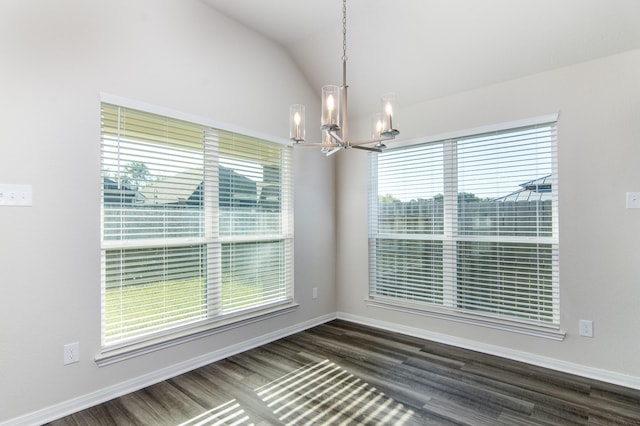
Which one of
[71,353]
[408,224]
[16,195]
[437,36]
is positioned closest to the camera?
[16,195]

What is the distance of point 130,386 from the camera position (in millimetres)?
2465

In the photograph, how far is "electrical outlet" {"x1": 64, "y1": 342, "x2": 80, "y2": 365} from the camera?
7.20 feet

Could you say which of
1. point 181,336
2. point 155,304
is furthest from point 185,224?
point 181,336

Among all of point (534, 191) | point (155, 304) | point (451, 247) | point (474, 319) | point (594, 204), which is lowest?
point (474, 319)

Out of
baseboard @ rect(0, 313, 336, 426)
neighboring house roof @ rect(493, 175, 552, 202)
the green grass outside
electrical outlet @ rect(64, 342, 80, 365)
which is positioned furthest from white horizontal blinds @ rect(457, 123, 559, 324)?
electrical outlet @ rect(64, 342, 80, 365)

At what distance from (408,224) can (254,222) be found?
5.53 ft

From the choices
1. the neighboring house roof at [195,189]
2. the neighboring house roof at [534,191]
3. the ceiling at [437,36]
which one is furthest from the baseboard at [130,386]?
the ceiling at [437,36]

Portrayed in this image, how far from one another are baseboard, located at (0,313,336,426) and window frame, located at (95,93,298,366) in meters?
0.19

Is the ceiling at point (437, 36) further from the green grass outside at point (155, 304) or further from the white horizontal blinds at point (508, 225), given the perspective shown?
the green grass outside at point (155, 304)

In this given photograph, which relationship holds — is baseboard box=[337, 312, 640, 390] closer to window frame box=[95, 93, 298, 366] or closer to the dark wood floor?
the dark wood floor

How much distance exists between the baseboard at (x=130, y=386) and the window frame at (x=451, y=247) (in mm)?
1356

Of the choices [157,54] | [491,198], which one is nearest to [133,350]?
[157,54]

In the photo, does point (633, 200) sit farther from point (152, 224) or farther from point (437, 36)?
point (152, 224)

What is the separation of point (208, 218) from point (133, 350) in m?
1.15
